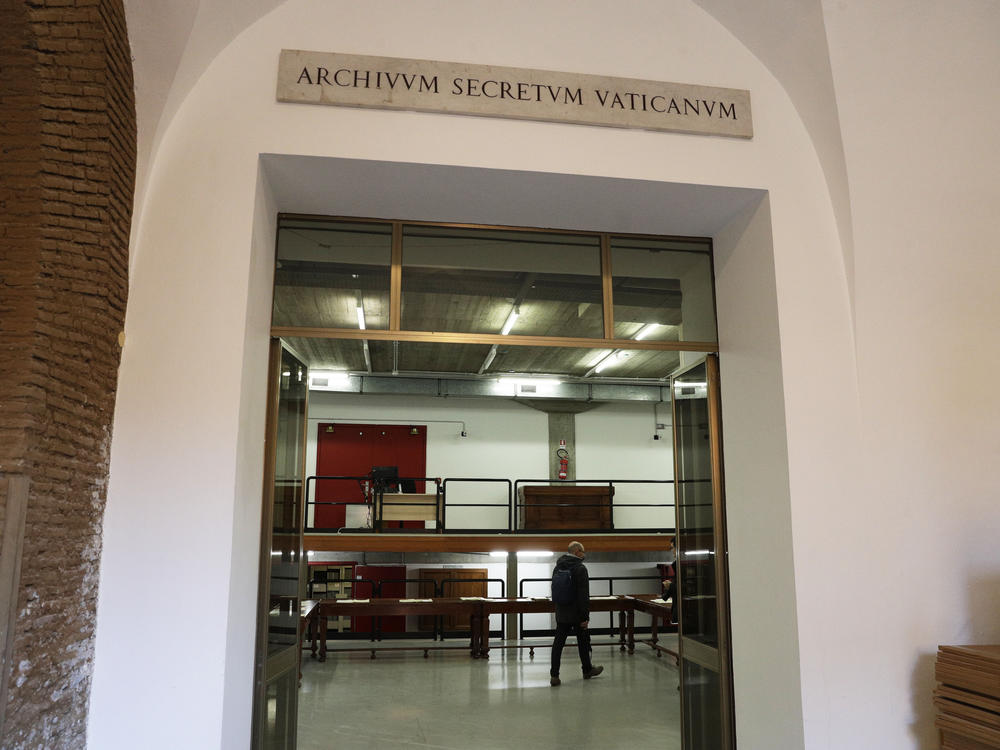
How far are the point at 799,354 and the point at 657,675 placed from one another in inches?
288

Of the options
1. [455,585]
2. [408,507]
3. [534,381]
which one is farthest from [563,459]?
[408,507]

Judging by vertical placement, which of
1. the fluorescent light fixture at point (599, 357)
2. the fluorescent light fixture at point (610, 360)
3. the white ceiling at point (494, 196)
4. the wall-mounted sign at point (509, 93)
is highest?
the fluorescent light fixture at point (610, 360)

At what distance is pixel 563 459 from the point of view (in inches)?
653

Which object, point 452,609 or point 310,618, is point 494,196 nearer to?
point 310,618

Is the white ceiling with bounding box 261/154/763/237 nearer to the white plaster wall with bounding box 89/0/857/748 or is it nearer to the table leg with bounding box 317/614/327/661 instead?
the white plaster wall with bounding box 89/0/857/748

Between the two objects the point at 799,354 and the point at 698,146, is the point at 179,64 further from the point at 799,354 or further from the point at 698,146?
the point at 799,354

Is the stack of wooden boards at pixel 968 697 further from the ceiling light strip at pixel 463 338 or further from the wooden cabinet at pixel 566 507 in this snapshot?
the wooden cabinet at pixel 566 507

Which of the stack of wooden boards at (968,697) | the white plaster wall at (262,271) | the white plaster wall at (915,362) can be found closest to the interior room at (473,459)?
the white plaster wall at (262,271)

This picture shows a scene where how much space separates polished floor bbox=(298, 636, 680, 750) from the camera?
23.7 ft

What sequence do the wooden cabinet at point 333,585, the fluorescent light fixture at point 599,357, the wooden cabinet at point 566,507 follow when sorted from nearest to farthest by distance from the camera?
1. the fluorescent light fixture at point 599,357
2. the wooden cabinet at point 333,585
3. the wooden cabinet at point 566,507

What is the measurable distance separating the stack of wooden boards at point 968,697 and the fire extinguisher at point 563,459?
12.5m

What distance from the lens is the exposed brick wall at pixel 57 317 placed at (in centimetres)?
304

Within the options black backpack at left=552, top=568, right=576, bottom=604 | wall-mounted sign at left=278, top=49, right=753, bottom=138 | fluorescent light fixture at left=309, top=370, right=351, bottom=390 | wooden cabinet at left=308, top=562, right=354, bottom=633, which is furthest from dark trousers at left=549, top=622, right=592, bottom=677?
fluorescent light fixture at left=309, top=370, right=351, bottom=390

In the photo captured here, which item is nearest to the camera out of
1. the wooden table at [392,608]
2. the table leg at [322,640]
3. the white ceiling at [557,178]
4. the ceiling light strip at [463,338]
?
the white ceiling at [557,178]
